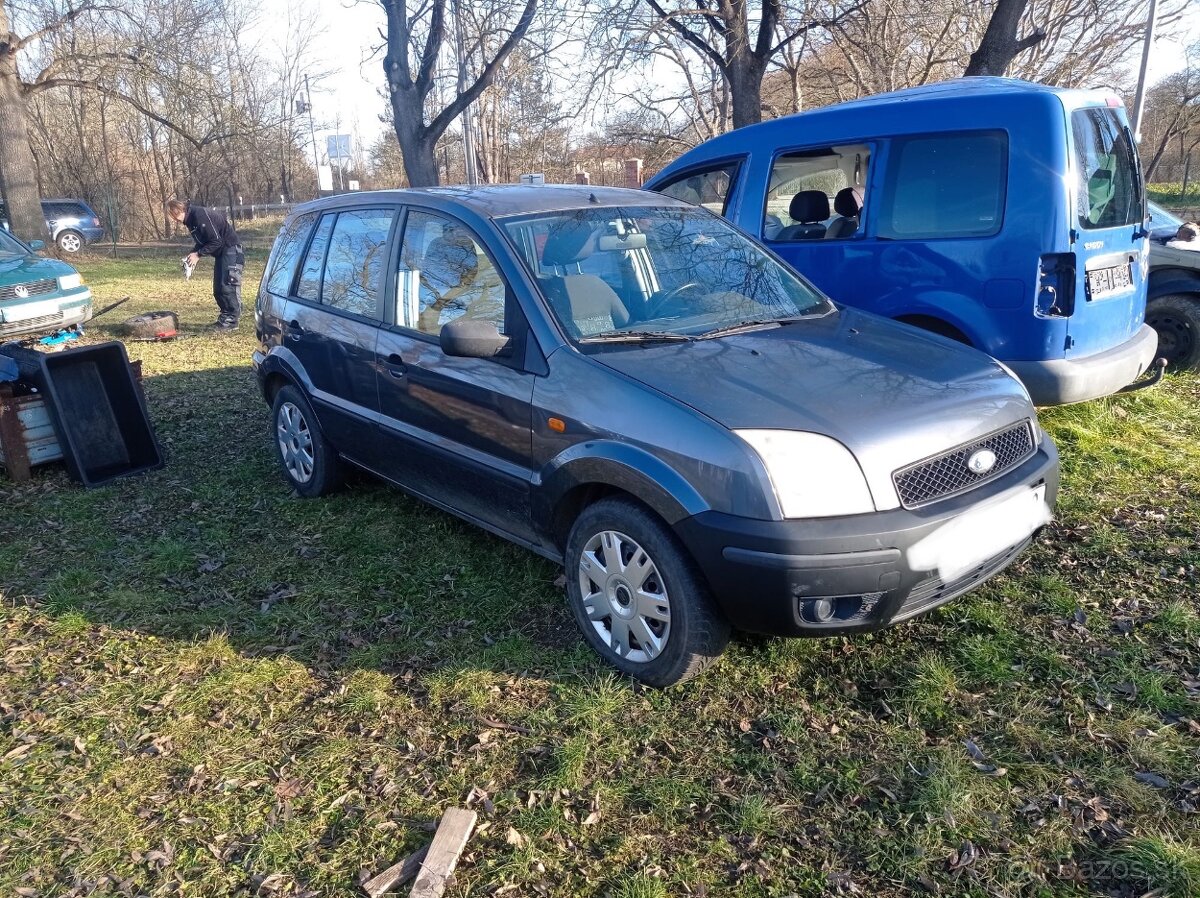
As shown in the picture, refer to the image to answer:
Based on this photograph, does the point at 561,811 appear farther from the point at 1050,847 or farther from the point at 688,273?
the point at 688,273

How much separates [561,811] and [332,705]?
110cm

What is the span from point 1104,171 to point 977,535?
10.5 feet

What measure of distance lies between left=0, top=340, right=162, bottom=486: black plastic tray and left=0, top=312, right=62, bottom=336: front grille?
431 cm

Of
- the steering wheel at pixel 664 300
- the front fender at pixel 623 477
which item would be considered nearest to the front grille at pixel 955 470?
the front fender at pixel 623 477

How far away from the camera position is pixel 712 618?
307 centimetres

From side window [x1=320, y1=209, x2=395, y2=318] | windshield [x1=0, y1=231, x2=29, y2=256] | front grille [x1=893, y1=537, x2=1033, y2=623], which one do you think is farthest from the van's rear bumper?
windshield [x1=0, y1=231, x2=29, y2=256]

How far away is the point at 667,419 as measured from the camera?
305 centimetres

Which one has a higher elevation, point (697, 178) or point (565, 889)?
point (697, 178)

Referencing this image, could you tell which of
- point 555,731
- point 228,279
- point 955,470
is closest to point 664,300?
point 955,470

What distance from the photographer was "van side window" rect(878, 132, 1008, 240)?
4965 mm

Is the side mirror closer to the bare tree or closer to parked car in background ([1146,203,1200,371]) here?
parked car in background ([1146,203,1200,371])

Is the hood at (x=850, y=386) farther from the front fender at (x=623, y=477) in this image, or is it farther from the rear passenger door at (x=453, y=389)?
the rear passenger door at (x=453, y=389)

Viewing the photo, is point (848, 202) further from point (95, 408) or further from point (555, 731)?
point (95, 408)

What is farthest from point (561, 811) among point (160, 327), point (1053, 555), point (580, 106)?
point (580, 106)
